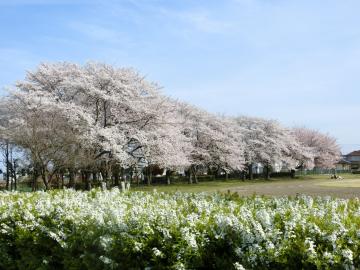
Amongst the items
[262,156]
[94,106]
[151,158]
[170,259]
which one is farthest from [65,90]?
[262,156]

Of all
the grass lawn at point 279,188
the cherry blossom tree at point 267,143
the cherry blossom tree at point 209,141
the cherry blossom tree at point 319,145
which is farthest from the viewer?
the cherry blossom tree at point 319,145

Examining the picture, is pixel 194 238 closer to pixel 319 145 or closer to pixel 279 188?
pixel 279 188

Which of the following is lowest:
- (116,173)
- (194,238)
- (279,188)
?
(279,188)

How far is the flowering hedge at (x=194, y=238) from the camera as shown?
13.1ft

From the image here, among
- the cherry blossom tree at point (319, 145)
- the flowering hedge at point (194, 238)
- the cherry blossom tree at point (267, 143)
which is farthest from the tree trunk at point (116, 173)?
the cherry blossom tree at point (319, 145)

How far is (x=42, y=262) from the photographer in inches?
245

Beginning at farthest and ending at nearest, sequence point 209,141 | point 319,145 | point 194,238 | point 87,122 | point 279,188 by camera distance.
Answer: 1. point 319,145
2. point 209,141
3. point 279,188
4. point 87,122
5. point 194,238

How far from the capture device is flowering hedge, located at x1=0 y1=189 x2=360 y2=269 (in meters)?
3.99

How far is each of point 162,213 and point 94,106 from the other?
32.0 m

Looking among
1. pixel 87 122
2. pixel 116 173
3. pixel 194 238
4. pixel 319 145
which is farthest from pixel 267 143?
pixel 194 238

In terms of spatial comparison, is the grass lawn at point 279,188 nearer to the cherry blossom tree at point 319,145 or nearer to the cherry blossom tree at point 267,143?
the cherry blossom tree at point 267,143

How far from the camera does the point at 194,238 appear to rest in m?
4.43

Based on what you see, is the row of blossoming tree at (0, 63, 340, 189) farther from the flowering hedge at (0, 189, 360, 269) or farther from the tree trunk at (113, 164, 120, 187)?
the flowering hedge at (0, 189, 360, 269)

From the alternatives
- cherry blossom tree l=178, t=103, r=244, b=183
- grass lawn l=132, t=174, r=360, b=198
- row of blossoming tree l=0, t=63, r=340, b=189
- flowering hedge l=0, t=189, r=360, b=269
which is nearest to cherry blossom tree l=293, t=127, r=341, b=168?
cherry blossom tree l=178, t=103, r=244, b=183
